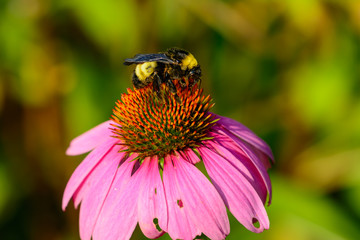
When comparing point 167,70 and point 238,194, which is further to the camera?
point 167,70

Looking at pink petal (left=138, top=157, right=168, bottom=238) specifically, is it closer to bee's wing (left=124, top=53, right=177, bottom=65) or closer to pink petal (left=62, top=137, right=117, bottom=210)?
pink petal (left=62, top=137, right=117, bottom=210)

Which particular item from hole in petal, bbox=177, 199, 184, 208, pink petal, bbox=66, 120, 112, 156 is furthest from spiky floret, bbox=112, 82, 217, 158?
hole in petal, bbox=177, 199, 184, 208

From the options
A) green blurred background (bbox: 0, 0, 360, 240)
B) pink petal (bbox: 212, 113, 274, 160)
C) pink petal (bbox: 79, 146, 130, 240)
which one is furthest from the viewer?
green blurred background (bbox: 0, 0, 360, 240)

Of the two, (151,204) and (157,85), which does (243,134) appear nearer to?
→ (157,85)

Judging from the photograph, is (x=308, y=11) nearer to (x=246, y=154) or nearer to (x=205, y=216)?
(x=246, y=154)

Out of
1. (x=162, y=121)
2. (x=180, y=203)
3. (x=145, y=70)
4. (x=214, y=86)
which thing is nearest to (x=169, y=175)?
(x=180, y=203)
